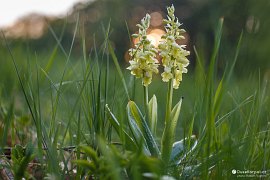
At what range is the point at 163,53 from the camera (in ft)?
4.47

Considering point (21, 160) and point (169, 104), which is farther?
point (169, 104)

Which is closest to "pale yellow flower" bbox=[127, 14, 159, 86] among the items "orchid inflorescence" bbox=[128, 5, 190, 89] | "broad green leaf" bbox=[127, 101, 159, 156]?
"orchid inflorescence" bbox=[128, 5, 190, 89]

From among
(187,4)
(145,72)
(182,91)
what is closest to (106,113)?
(145,72)

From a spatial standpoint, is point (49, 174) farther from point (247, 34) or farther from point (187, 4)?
point (187, 4)

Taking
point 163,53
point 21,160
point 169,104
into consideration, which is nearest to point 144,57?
point 163,53

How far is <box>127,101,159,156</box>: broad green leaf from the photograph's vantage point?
4.24ft

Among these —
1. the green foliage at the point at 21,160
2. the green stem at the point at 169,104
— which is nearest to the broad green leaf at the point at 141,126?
the green stem at the point at 169,104

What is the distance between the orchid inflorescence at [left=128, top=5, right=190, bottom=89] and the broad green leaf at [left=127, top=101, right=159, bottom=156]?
0.33 ft

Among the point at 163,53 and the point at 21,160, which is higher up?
the point at 163,53

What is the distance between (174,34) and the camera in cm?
140

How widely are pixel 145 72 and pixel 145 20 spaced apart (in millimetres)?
164

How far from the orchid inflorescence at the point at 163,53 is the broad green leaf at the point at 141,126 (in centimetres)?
10

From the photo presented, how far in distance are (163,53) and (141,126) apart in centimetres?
24

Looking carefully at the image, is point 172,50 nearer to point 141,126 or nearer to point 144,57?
point 144,57
